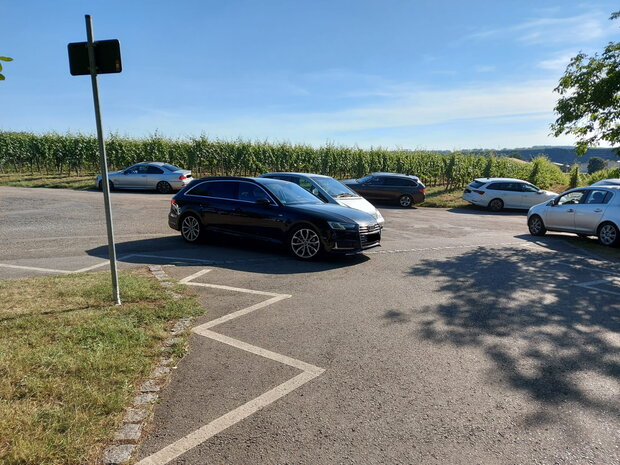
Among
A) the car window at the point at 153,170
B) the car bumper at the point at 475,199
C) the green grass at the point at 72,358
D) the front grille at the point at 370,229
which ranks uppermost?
the car window at the point at 153,170

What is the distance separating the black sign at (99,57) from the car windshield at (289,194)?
14.8 feet

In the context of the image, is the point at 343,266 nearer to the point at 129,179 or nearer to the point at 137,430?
the point at 137,430

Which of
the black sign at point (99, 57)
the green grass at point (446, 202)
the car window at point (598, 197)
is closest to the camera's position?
the black sign at point (99, 57)

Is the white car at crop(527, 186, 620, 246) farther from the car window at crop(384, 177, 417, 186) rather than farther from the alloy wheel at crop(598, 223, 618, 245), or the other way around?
the car window at crop(384, 177, 417, 186)

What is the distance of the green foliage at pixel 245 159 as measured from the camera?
2975 cm

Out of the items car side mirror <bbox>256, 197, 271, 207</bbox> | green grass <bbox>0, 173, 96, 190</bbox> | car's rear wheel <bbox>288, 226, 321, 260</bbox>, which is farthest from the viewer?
green grass <bbox>0, 173, 96, 190</bbox>

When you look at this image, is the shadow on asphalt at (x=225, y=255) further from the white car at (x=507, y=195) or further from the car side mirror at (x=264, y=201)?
the white car at (x=507, y=195)

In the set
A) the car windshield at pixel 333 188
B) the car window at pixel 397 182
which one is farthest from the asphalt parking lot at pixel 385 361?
the car window at pixel 397 182

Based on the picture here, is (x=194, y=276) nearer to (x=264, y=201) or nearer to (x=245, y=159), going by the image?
(x=264, y=201)

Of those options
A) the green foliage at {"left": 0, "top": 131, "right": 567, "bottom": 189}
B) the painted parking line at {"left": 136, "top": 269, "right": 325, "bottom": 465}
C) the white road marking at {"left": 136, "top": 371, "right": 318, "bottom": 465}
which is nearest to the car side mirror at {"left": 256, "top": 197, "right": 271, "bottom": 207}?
the painted parking line at {"left": 136, "top": 269, "right": 325, "bottom": 465}

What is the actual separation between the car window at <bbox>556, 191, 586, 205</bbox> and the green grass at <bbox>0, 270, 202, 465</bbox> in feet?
36.5

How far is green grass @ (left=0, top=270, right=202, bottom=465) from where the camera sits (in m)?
2.63

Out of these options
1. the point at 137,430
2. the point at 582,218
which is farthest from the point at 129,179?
the point at 137,430

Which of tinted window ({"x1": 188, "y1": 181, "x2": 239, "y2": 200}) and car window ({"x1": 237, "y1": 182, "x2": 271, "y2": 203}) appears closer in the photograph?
car window ({"x1": 237, "y1": 182, "x2": 271, "y2": 203})
